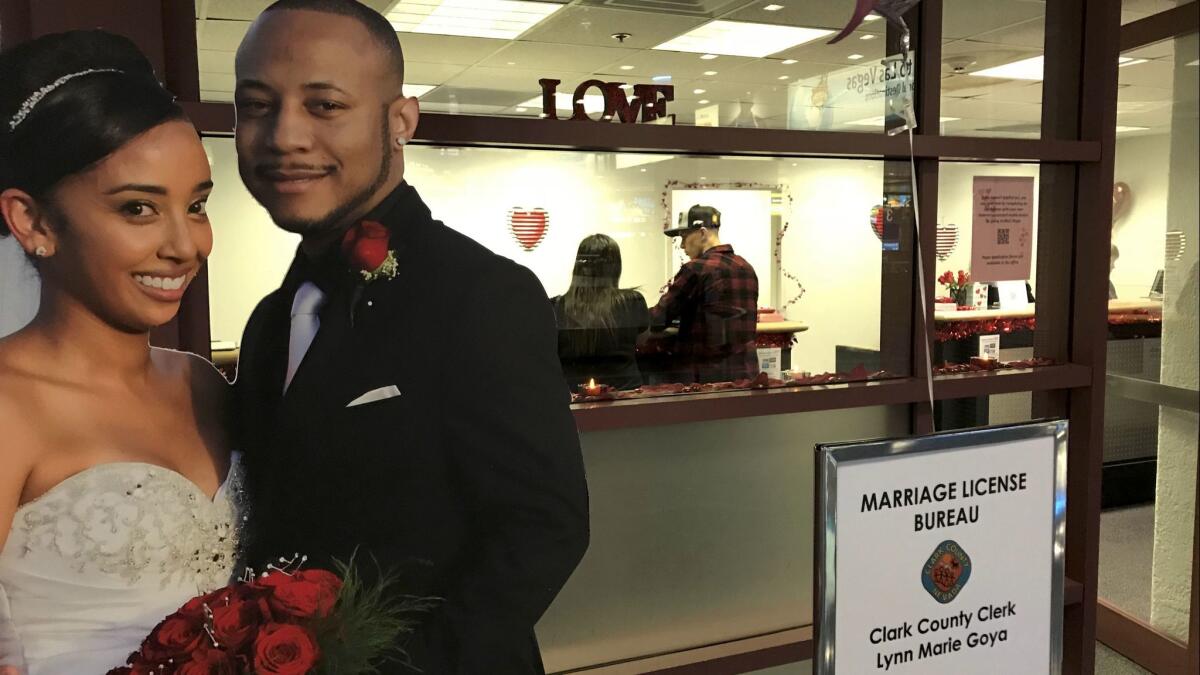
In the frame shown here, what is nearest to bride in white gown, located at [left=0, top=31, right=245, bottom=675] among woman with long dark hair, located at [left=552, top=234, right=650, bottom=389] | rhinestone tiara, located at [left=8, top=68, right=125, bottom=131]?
rhinestone tiara, located at [left=8, top=68, right=125, bottom=131]

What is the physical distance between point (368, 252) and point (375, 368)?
217 millimetres

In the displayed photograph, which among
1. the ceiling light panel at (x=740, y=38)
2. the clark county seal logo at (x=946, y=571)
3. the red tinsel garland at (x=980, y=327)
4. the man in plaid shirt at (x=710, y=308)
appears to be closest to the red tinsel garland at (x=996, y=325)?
the red tinsel garland at (x=980, y=327)

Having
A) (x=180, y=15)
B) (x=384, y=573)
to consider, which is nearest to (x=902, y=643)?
(x=384, y=573)

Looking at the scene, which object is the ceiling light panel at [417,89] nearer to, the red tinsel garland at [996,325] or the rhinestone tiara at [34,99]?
the rhinestone tiara at [34,99]

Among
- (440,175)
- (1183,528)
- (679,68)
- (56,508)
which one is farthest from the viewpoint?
(1183,528)

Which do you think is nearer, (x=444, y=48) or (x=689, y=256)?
(x=444, y=48)

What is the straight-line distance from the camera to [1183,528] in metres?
2.81

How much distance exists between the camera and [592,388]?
82.9 inches

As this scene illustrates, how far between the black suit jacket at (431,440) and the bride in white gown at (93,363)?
0.16m

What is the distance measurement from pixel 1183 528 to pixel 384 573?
2478 millimetres

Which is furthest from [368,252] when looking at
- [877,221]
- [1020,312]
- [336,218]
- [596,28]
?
[1020,312]

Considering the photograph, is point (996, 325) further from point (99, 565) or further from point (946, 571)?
point (99, 565)

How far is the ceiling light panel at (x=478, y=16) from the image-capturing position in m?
1.94

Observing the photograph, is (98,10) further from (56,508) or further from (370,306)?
(56,508)
